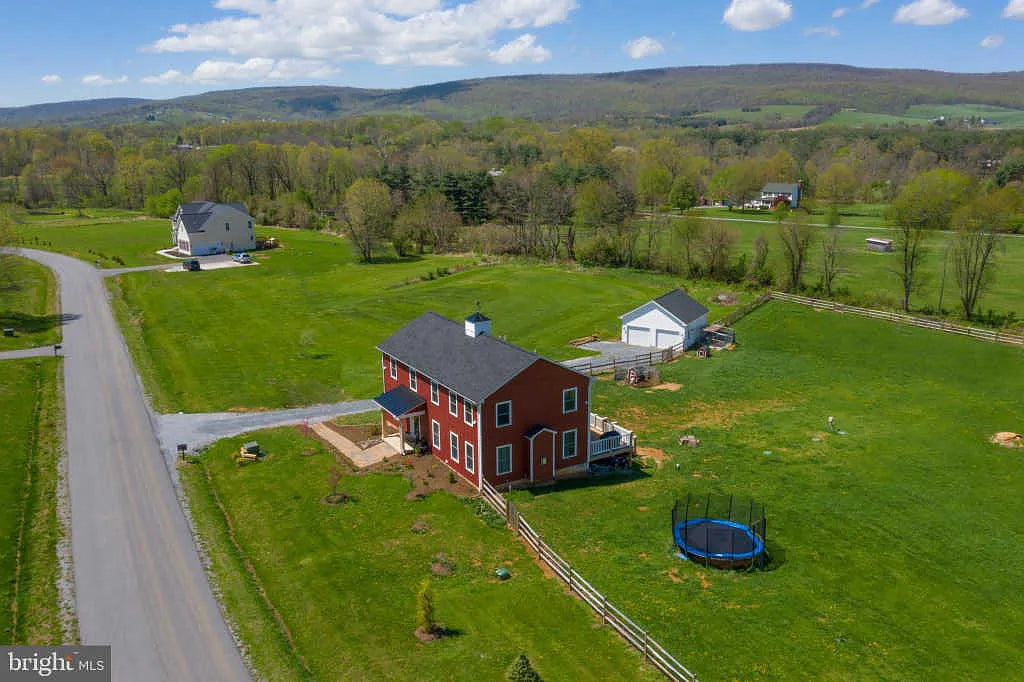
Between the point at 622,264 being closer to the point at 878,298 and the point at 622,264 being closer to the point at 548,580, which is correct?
the point at 878,298

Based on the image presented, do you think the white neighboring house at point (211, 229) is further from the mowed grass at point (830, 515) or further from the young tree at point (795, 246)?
the young tree at point (795, 246)

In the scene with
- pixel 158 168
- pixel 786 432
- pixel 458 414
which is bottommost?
pixel 786 432

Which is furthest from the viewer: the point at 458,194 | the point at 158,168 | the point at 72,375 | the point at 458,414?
the point at 158,168

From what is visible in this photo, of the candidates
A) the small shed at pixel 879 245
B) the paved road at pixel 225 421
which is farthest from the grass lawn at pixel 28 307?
the small shed at pixel 879 245

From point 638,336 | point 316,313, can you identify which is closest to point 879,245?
point 638,336

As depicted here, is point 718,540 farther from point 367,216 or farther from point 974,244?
point 367,216

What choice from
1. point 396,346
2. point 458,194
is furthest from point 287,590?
point 458,194
